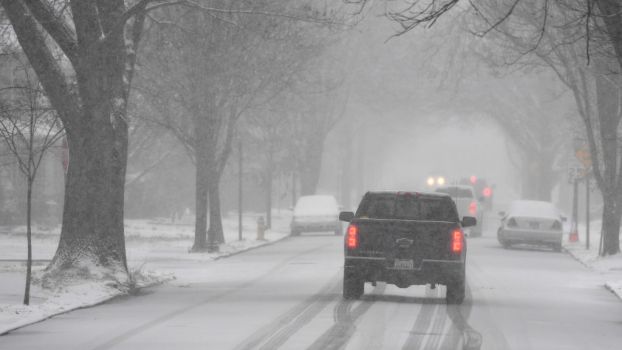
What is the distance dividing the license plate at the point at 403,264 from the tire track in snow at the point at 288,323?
119 centimetres

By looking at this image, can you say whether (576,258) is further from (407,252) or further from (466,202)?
(407,252)

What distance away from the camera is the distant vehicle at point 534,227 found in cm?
3691

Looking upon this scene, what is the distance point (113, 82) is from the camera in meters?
21.8

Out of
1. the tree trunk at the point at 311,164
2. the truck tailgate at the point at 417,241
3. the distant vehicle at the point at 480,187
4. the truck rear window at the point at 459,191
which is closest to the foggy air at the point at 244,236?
the truck tailgate at the point at 417,241

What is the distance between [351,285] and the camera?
18125 mm

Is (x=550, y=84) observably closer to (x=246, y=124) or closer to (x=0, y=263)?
(x=246, y=124)

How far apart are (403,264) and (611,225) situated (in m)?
15.9

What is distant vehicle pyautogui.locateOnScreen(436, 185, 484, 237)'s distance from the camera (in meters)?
46.0

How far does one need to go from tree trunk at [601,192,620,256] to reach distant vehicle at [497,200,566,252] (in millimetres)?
4499

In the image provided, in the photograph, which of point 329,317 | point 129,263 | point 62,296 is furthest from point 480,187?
point 329,317

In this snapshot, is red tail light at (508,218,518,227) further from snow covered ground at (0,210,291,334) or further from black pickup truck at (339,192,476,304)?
black pickup truck at (339,192,476,304)

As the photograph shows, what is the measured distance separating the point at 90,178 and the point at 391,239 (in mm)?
6224

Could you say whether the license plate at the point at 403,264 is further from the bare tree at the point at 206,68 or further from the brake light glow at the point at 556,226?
the brake light glow at the point at 556,226

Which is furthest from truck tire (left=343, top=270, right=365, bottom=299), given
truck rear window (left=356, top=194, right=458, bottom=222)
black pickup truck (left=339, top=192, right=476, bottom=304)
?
truck rear window (left=356, top=194, right=458, bottom=222)
